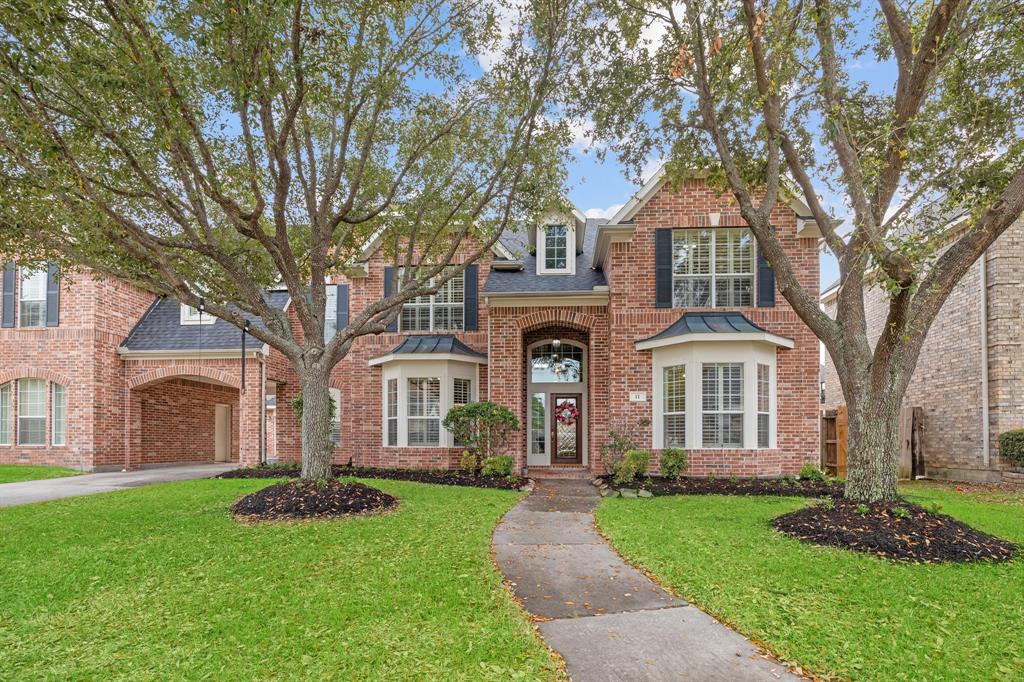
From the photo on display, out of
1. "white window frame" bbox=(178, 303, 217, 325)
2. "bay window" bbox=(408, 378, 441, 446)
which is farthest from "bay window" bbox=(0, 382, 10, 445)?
"bay window" bbox=(408, 378, 441, 446)

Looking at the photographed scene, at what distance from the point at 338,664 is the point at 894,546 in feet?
19.1

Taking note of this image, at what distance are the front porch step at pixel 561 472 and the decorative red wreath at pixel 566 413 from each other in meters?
1.19

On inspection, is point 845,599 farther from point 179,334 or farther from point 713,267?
point 179,334

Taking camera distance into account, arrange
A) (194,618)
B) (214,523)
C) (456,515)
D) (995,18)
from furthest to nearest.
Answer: (456,515), (214,523), (995,18), (194,618)

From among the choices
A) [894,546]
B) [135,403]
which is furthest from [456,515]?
[135,403]

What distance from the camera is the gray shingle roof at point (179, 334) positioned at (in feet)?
50.9

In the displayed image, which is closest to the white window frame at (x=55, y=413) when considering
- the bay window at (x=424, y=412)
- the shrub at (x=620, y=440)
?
the bay window at (x=424, y=412)

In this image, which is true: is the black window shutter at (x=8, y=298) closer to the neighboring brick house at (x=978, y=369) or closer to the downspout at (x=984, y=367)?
the neighboring brick house at (x=978, y=369)

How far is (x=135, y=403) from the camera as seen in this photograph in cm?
1591

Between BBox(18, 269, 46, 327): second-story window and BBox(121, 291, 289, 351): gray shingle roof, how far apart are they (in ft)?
6.76

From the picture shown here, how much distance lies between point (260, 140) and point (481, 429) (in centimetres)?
734

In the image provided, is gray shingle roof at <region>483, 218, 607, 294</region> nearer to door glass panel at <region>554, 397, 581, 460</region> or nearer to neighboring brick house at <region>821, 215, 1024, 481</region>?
door glass panel at <region>554, 397, 581, 460</region>

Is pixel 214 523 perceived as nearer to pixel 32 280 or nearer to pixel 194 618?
pixel 194 618

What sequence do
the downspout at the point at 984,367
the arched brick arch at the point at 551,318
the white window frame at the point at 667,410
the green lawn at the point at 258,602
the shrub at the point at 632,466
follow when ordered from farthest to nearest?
the arched brick arch at the point at 551,318
the downspout at the point at 984,367
the white window frame at the point at 667,410
the shrub at the point at 632,466
the green lawn at the point at 258,602
